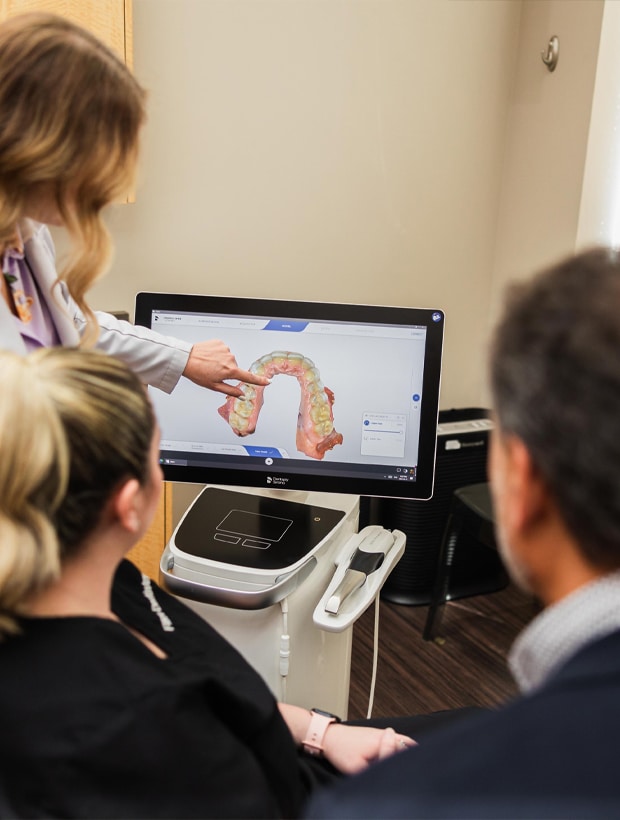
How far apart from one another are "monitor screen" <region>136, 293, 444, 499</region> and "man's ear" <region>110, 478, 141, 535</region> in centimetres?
67

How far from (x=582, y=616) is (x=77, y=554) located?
536mm

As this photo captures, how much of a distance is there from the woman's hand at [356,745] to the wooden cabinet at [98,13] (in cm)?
141

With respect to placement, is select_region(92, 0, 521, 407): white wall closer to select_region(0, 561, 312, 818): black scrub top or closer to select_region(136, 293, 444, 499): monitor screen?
select_region(136, 293, 444, 499): monitor screen

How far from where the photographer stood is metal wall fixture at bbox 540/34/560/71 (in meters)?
2.64

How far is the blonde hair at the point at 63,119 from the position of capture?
1.03 metres

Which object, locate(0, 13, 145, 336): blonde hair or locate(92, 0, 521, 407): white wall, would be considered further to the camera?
locate(92, 0, 521, 407): white wall

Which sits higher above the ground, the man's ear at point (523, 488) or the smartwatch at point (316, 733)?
the man's ear at point (523, 488)

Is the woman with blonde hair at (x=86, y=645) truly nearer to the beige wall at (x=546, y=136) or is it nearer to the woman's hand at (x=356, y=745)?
the woman's hand at (x=356, y=745)

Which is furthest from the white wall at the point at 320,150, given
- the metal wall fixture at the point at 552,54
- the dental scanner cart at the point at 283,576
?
the dental scanner cart at the point at 283,576

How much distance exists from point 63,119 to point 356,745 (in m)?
0.99

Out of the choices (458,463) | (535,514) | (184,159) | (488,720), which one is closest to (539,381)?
(535,514)

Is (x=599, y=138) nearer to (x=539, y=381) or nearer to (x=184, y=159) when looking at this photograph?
(x=184, y=159)

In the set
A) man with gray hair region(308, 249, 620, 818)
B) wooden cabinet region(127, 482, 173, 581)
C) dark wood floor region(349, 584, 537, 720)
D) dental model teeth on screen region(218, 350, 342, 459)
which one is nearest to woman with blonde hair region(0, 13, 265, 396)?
dental model teeth on screen region(218, 350, 342, 459)

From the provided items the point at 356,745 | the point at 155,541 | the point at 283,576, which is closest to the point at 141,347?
the point at 283,576
